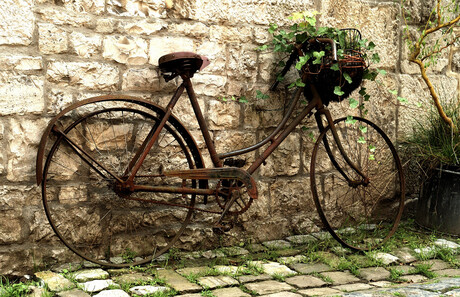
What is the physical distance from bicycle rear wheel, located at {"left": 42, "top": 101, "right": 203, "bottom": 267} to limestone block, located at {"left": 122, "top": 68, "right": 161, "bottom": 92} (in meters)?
0.13

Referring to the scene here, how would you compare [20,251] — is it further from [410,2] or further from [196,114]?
[410,2]

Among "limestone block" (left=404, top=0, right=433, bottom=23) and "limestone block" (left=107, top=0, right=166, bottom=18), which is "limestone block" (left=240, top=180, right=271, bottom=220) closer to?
"limestone block" (left=107, top=0, right=166, bottom=18)

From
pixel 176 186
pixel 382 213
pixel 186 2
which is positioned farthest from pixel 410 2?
pixel 176 186

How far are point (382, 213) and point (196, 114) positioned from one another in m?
2.10

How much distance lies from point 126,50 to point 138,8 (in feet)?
0.93

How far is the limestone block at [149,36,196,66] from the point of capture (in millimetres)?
3754

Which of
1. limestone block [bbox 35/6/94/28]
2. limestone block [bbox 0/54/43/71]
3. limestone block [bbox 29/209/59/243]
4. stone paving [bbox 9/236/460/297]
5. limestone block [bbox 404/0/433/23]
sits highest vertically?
limestone block [bbox 404/0/433/23]

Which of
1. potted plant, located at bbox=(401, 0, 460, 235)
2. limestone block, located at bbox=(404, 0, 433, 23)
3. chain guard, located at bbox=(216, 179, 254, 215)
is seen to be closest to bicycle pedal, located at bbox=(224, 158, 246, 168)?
chain guard, located at bbox=(216, 179, 254, 215)

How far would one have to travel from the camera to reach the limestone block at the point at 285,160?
14.1 ft

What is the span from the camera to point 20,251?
3381 millimetres

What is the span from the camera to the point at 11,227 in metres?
3.35

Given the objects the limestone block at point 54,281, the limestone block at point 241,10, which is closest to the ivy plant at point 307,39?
the limestone block at point 241,10

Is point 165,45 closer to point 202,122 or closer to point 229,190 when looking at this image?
point 202,122

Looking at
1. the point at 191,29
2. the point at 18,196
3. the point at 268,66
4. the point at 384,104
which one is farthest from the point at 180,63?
the point at 384,104
